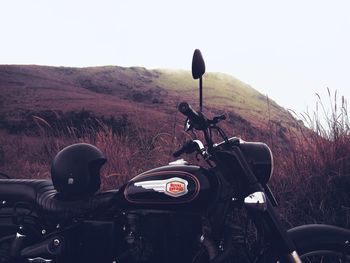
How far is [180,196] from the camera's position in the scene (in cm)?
228

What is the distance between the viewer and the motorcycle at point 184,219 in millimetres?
2180

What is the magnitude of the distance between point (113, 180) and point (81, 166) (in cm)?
234

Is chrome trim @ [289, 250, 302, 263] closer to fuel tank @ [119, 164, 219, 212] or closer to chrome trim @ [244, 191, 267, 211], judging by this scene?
chrome trim @ [244, 191, 267, 211]

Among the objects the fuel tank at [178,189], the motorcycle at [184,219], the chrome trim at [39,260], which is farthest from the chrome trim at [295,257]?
the chrome trim at [39,260]

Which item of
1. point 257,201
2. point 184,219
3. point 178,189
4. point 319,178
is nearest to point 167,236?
point 184,219

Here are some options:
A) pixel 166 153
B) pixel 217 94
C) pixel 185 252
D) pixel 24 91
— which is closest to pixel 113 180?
pixel 166 153

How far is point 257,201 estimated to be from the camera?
6.83 feet

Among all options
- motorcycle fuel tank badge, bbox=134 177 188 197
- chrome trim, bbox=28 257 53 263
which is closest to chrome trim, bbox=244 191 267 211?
motorcycle fuel tank badge, bbox=134 177 188 197

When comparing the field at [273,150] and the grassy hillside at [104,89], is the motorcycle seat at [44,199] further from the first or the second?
the grassy hillside at [104,89]

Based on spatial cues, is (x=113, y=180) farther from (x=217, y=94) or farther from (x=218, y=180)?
(x=217, y=94)

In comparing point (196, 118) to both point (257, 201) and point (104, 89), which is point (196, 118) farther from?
point (104, 89)

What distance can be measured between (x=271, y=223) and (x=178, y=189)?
0.48m

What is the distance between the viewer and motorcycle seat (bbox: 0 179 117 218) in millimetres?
2584

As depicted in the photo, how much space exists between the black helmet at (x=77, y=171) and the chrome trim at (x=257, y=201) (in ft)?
3.26
